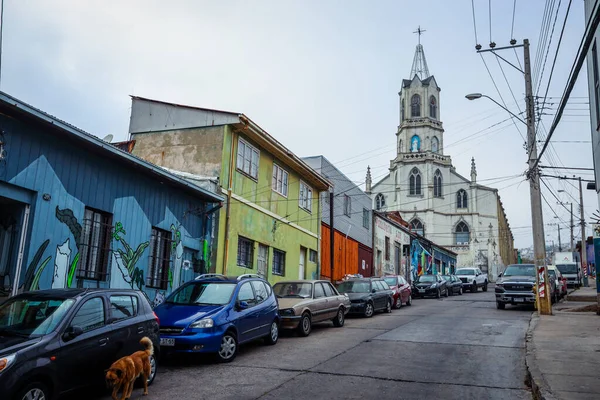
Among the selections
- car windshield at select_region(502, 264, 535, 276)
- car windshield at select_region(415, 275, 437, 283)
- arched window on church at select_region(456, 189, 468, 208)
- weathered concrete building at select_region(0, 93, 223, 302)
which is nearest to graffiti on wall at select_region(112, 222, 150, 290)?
weathered concrete building at select_region(0, 93, 223, 302)

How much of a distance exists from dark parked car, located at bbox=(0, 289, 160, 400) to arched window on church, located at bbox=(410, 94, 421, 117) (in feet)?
210

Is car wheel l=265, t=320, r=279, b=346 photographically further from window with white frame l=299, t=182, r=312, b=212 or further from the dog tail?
window with white frame l=299, t=182, r=312, b=212

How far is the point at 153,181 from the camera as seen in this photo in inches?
553

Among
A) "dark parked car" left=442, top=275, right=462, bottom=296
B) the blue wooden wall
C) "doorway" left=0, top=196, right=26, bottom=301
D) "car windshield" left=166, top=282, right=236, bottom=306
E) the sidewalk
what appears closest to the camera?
the sidewalk

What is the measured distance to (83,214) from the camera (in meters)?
11.6

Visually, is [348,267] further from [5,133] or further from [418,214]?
[418,214]

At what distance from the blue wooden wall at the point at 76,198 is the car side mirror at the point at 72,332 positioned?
177 inches

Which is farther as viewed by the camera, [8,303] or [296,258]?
[296,258]

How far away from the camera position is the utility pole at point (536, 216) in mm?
18062

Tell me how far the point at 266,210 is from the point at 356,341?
324 inches

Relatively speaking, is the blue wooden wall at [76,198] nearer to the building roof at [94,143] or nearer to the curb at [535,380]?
the building roof at [94,143]

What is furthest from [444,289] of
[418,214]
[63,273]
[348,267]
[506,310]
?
[418,214]

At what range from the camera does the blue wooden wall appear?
1021 cm

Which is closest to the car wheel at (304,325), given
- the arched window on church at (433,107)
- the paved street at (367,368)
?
the paved street at (367,368)
